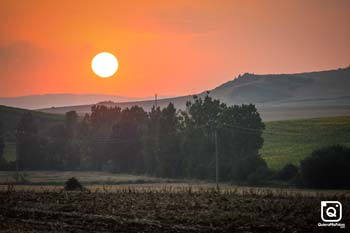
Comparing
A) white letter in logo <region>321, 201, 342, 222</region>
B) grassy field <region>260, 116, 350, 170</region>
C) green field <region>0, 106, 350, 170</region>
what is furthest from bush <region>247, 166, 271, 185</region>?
Result: white letter in logo <region>321, 201, 342, 222</region>

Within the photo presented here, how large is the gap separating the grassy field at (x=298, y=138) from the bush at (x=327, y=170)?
1181 centimetres

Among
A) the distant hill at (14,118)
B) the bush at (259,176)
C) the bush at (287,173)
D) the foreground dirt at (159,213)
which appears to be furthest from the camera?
the distant hill at (14,118)

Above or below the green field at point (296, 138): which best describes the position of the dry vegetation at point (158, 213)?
below

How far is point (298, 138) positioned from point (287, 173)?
3259 centimetres

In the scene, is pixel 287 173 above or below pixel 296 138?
below

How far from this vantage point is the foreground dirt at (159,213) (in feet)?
75.2

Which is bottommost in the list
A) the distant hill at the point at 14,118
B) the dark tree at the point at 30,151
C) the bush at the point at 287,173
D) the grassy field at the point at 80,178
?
the grassy field at the point at 80,178

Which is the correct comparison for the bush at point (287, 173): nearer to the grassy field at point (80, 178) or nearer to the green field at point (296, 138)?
the green field at point (296, 138)

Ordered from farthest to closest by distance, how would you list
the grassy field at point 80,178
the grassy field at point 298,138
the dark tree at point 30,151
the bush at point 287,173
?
the dark tree at point 30,151 → the grassy field at point 298,138 → the grassy field at point 80,178 → the bush at point 287,173

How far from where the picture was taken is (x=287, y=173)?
241 feet

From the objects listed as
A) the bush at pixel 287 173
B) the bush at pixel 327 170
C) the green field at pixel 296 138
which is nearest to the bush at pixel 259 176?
the bush at pixel 287 173

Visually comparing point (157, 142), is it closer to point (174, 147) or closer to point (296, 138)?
point (174, 147)

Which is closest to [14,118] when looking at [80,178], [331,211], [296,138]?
[80,178]

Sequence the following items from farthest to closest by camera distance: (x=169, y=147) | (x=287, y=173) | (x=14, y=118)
A: (x=14, y=118), (x=169, y=147), (x=287, y=173)
